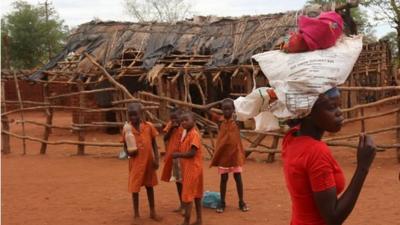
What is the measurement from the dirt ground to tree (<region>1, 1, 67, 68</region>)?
21.4m

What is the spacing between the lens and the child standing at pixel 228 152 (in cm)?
632

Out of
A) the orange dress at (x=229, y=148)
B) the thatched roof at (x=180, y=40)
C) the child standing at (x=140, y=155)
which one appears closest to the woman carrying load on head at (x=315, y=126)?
the child standing at (x=140, y=155)

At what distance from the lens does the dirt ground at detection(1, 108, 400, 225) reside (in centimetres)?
618

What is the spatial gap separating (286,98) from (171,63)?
12.8m

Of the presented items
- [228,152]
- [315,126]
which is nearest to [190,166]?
[228,152]

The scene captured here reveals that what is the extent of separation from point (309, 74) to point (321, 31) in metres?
0.18

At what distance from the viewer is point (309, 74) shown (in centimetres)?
196

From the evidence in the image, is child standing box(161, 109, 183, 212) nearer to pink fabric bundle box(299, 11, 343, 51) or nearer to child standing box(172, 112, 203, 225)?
child standing box(172, 112, 203, 225)

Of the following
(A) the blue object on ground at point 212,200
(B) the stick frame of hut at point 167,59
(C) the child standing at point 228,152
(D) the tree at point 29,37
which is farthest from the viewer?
(D) the tree at point 29,37

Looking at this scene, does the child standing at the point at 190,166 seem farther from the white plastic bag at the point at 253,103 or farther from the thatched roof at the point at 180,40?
the thatched roof at the point at 180,40

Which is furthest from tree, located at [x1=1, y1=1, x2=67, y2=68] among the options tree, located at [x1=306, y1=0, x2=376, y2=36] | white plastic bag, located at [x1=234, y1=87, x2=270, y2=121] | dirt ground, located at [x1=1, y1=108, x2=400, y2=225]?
white plastic bag, located at [x1=234, y1=87, x2=270, y2=121]

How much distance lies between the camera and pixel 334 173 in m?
1.99

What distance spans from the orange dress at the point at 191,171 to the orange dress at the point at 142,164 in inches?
18.9

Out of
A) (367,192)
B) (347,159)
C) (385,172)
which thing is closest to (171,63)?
(347,159)
